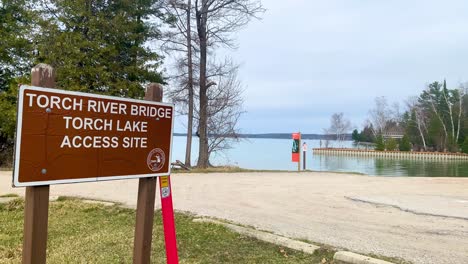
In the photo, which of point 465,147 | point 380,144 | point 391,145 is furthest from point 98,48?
point 380,144

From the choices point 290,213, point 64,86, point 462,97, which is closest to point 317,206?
point 290,213

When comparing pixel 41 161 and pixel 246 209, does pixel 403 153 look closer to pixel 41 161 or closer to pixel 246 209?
pixel 246 209

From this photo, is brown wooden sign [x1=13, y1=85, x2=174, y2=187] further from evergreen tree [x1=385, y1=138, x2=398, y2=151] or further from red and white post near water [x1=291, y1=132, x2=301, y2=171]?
evergreen tree [x1=385, y1=138, x2=398, y2=151]

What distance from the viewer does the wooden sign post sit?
2340 millimetres

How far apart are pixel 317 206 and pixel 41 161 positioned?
19.7 ft

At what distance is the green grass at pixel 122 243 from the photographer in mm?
4090

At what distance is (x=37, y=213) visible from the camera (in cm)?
237

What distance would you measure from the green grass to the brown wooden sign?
1619mm

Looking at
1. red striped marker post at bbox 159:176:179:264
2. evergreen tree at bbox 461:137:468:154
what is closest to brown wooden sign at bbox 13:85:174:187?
red striped marker post at bbox 159:176:179:264

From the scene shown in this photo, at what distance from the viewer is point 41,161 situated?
230 centimetres

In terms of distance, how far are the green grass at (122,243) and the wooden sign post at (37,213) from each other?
170 cm

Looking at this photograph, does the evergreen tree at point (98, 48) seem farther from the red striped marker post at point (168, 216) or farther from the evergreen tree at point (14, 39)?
the red striped marker post at point (168, 216)

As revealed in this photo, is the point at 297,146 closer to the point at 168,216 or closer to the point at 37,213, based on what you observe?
the point at 168,216

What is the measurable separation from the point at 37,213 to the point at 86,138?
0.51m
